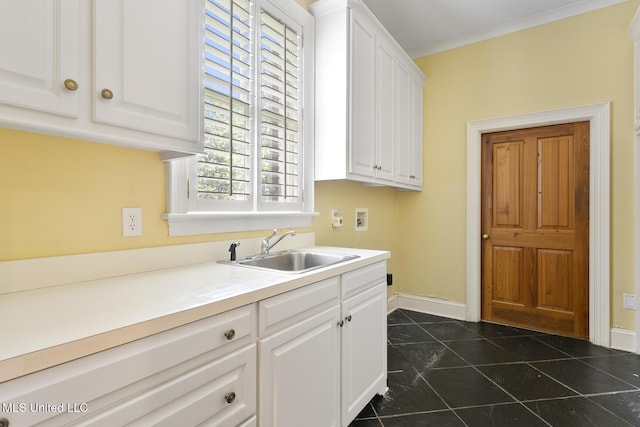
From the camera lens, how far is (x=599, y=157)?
108 inches

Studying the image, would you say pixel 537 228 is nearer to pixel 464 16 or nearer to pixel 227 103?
pixel 464 16

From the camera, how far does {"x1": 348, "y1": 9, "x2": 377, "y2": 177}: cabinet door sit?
2.26m

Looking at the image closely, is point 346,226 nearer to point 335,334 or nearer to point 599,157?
point 335,334

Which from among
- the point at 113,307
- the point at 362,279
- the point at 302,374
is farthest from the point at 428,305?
the point at 113,307

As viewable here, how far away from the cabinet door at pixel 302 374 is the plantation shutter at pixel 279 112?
93 cm

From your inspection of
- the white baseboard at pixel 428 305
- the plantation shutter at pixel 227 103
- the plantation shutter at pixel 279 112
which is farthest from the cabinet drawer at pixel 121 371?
the white baseboard at pixel 428 305

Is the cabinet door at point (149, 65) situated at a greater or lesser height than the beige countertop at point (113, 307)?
greater

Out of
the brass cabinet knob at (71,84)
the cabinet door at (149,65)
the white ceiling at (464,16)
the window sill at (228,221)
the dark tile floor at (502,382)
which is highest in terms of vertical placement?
the white ceiling at (464,16)

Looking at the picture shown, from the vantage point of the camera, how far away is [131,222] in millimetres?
1370

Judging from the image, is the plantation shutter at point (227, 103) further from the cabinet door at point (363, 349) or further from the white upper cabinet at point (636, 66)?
the white upper cabinet at point (636, 66)

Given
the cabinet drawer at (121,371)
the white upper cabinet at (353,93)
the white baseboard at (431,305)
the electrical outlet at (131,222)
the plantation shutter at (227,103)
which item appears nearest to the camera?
the cabinet drawer at (121,371)

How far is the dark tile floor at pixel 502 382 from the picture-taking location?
1819 mm

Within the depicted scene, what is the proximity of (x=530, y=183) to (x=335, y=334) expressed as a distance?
266cm

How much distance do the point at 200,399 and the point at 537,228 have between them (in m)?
3.29
